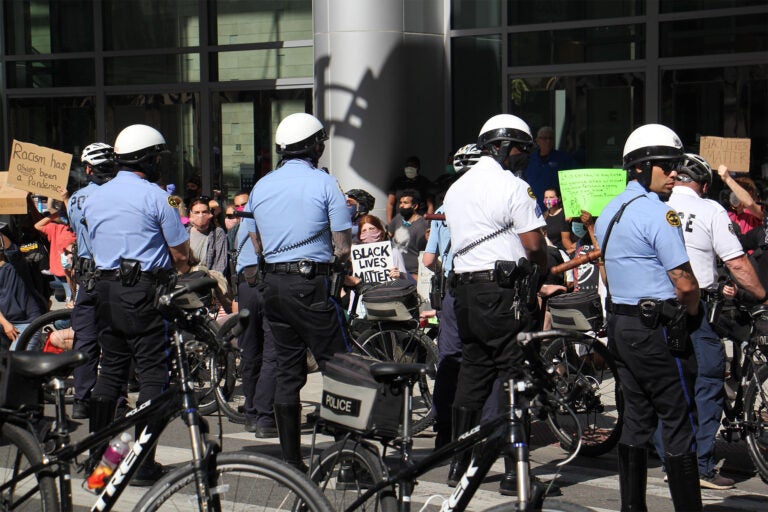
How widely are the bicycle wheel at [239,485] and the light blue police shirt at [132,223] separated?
2.47 metres

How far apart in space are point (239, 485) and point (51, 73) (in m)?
17.0

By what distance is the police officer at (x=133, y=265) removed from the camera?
6.59 metres

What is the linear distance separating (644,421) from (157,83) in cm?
1481

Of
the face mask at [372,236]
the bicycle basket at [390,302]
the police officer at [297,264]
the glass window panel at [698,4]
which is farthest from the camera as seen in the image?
the glass window panel at [698,4]

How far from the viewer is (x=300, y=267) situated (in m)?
6.63

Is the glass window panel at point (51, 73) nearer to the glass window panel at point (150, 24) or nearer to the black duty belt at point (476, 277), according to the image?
the glass window panel at point (150, 24)

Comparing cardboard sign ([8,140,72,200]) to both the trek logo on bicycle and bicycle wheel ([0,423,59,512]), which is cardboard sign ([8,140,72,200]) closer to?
bicycle wheel ([0,423,59,512])

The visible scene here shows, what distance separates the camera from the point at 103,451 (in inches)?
195

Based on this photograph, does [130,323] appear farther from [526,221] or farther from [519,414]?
[519,414]

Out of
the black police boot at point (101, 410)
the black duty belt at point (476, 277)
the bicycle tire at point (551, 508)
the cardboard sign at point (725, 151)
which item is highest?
the cardboard sign at point (725, 151)

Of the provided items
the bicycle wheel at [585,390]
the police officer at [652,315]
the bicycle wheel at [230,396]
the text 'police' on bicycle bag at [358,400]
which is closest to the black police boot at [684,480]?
the police officer at [652,315]

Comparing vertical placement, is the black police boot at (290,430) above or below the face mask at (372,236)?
below

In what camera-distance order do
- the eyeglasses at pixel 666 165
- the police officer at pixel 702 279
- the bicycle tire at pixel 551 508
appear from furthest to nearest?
the police officer at pixel 702 279 < the eyeglasses at pixel 666 165 < the bicycle tire at pixel 551 508

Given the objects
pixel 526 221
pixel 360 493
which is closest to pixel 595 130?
pixel 526 221
